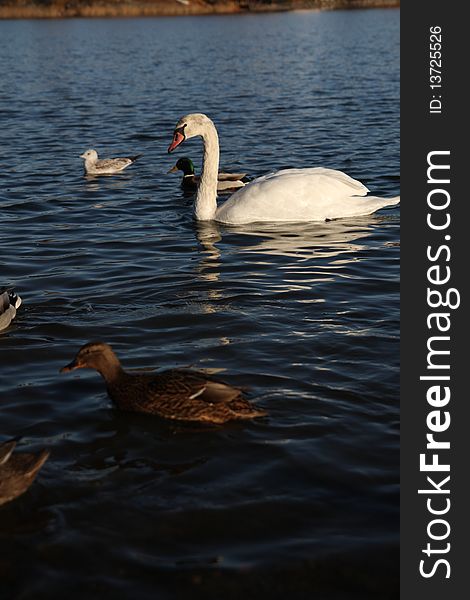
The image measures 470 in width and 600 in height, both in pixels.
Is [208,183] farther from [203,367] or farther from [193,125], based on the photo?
[203,367]

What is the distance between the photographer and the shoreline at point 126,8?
77000 mm

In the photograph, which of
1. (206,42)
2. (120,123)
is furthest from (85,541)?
(206,42)

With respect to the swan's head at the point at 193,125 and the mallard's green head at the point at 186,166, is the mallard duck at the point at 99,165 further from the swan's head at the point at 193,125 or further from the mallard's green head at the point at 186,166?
the swan's head at the point at 193,125

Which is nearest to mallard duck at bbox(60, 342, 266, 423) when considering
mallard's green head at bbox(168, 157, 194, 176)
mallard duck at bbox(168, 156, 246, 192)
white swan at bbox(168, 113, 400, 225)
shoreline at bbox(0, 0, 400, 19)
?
white swan at bbox(168, 113, 400, 225)

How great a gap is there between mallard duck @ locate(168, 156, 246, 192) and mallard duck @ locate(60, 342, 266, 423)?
8.12 m

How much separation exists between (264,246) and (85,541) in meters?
6.86

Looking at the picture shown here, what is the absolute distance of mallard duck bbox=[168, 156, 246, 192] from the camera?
15.3 m

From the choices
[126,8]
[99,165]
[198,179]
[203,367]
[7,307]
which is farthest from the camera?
[126,8]

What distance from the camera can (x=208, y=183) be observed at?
1348 cm

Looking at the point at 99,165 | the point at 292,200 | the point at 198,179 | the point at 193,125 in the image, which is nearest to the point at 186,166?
the point at 198,179

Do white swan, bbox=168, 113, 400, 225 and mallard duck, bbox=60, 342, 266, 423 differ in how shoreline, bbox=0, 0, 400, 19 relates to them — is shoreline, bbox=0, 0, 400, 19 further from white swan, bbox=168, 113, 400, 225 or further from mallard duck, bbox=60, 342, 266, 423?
mallard duck, bbox=60, 342, 266, 423

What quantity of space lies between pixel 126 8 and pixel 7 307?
72705mm

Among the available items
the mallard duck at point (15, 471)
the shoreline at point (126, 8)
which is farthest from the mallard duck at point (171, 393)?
the shoreline at point (126, 8)

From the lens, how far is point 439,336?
22.4 ft
